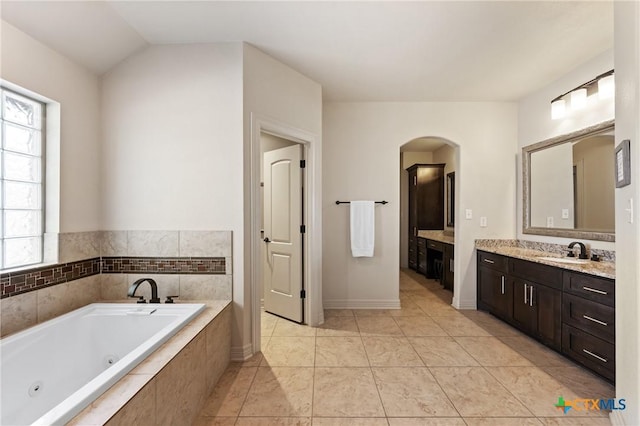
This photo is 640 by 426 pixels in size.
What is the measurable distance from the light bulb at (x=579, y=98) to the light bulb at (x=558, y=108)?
0.14 m

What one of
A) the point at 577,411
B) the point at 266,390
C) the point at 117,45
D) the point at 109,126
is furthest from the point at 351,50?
the point at 577,411

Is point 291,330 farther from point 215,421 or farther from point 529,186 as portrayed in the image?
point 529,186

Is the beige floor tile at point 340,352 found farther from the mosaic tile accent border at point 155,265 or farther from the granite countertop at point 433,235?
the granite countertop at point 433,235

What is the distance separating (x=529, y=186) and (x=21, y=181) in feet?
15.2

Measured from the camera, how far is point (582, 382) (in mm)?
2012

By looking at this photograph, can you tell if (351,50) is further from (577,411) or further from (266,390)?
(577,411)

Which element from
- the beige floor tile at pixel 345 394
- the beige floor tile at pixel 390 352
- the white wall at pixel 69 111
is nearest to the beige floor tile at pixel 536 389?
the beige floor tile at pixel 390 352

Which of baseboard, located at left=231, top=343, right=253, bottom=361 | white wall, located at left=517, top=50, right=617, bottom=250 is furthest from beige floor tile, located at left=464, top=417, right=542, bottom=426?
white wall, located at left=517, top=50, right=617, bottom=250

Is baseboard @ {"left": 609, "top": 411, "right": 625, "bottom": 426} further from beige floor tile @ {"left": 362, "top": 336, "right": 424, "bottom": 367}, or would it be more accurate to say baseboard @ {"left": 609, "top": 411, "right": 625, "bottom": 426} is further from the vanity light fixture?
the vanity light fixture

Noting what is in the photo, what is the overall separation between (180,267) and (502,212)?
3607 millimetres

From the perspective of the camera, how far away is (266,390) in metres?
1.91

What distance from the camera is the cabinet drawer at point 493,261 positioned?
303 centimetres

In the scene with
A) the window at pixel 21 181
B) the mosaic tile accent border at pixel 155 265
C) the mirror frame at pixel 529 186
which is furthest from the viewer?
the mirror frame at pixel 529 186

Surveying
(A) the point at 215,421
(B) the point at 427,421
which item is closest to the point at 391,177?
(B) the point at 427,421
